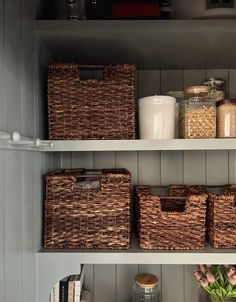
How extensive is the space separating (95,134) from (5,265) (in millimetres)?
440

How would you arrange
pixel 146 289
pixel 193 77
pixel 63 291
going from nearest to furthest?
1. pixel 63 291
2. pixel 146 289
3. pixel 193 77

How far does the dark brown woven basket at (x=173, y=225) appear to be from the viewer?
3.10 ft

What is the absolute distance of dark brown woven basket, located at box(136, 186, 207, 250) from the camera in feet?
3.10

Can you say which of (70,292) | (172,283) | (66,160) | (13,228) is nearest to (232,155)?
(172,283)

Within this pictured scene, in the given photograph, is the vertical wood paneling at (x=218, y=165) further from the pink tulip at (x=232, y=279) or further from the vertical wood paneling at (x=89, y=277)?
the vertical wood paneling at (x=89, y=277)

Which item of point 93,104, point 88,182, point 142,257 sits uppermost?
point 93,104

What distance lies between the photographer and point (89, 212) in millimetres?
947

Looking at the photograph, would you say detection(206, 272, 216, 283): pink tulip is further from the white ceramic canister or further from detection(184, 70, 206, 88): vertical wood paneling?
detection(184, 70, 206, 88): vertical wood paneling

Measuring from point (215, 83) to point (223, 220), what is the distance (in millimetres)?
500

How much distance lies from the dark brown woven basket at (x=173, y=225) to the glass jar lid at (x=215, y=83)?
0.42m

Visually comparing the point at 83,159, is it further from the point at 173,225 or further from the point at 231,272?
the point at 231,272

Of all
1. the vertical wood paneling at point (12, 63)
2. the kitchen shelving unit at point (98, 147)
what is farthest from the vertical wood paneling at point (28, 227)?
the vertical wood paneling at point (12, 63)

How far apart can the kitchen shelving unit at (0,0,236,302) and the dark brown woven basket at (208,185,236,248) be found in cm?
3

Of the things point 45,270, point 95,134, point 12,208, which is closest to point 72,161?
point 95,134
